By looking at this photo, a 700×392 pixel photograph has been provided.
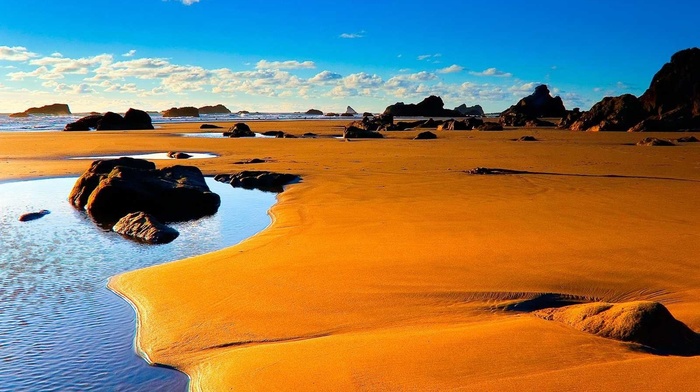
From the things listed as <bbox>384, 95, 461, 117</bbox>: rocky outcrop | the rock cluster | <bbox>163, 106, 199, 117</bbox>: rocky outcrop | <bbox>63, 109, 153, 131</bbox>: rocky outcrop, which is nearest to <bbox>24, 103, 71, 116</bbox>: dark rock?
<bbox>163, 106, 199, 117</bbox>: rocky outcrop

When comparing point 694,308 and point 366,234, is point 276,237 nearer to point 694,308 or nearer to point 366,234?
point 366,234

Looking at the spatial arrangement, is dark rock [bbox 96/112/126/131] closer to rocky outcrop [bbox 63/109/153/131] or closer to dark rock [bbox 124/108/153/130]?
rocky outcrop [bbox 63/109/153/131]

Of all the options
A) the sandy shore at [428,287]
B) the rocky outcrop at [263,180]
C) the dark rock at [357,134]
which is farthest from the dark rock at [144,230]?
the dark rock at [357,134]

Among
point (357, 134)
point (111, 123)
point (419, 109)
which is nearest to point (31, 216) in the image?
point (357, 134)

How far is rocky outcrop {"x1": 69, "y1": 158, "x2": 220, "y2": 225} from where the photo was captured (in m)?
11.2

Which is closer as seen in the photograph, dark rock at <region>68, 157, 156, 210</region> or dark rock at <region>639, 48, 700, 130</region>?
dark rock at <region>68, 157, 156, 210</region>

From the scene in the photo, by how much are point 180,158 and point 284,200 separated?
413 inches

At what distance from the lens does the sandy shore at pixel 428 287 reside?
4.05 m

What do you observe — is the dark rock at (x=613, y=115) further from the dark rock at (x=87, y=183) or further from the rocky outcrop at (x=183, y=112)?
the rocky outcrop at (x=183, y=112)

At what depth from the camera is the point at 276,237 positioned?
8703 mm

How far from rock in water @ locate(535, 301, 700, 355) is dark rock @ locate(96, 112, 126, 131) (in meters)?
49.2

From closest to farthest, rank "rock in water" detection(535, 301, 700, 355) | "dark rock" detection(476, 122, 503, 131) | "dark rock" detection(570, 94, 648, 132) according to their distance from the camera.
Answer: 1. "rock in water" detection(535, 301, 700, 355)
2. "dark rock" detection(570, 94, 648, 132)
3. "dark rock" detection(476, 122, 503, 131)

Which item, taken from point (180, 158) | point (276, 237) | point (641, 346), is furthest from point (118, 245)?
point (180, 158)

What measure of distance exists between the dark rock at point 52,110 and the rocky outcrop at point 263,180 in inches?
5240
